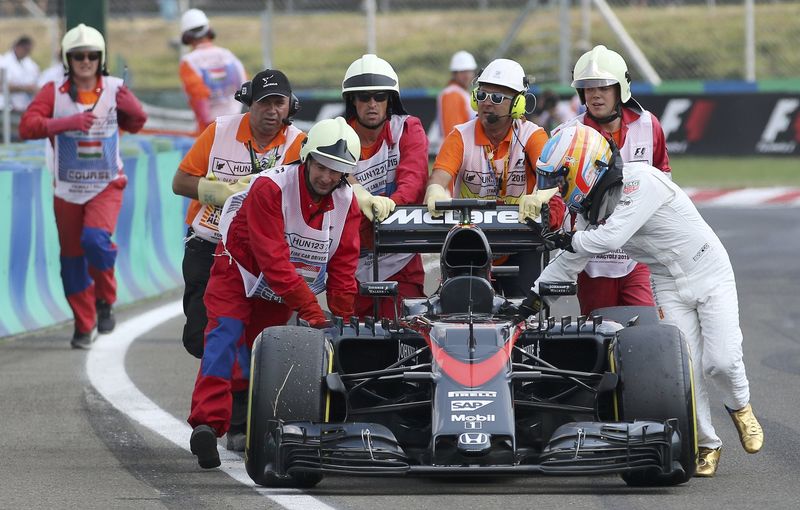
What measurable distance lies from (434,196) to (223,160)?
3.71 ft

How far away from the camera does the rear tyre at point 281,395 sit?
7.54m

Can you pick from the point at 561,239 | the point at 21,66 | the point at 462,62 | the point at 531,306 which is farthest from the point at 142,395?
the point at 21,66

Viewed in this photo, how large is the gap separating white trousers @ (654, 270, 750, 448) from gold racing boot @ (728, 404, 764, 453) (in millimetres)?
38

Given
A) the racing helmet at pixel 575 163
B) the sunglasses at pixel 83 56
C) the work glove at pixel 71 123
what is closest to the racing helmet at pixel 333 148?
the racing helmet at pixel 575 163

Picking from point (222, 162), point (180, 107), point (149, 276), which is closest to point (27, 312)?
point (149, 276)

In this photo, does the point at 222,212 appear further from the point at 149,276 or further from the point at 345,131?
the point at 149,276

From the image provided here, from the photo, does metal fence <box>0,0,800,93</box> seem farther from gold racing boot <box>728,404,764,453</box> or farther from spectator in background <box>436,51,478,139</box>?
gold racing boot <box>728,404,764,453</box>

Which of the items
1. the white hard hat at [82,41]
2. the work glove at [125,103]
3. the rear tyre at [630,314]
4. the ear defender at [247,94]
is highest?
the ear defender at [247,94]

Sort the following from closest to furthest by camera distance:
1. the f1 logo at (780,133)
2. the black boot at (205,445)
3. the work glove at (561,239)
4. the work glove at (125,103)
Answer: the black boot at (205,445), the work glove at (561,239), the work glove at (125,103), the f1 logo at (780,133)

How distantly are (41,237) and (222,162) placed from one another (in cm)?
466

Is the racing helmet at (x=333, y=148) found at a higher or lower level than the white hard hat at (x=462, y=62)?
higher

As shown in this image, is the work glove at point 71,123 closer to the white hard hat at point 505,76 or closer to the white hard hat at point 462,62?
the white hard hat at point 505,76

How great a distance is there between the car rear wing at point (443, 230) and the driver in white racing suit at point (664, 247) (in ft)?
1.51

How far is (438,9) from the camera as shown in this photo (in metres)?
29.1
